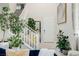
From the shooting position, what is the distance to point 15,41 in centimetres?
214

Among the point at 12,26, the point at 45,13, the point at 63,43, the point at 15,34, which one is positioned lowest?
the point at 63,43

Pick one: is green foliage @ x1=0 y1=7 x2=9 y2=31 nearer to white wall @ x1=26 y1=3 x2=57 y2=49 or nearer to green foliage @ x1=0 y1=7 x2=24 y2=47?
green foliage @ x1=0 y1=7 x2=24 y2=47

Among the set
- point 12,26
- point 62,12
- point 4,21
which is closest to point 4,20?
point 4,21

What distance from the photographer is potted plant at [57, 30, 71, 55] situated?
215cm

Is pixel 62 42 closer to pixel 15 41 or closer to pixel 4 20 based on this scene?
pixel 15 41

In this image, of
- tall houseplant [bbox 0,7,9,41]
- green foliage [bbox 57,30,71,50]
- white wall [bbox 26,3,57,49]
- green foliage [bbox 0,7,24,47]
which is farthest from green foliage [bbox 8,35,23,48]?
green foliage [bbox 57,30,71,50]

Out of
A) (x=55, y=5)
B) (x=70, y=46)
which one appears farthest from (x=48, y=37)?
(x=55, y=5)

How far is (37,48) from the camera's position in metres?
2.18

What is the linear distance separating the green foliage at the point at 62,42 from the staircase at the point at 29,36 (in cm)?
30

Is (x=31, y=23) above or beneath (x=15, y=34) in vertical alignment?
above

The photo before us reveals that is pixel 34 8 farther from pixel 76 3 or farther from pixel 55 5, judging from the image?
pixel 76 3

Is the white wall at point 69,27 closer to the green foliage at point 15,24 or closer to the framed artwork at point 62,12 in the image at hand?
the framed artwork at point 62,12

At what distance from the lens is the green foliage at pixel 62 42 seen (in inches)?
84.7

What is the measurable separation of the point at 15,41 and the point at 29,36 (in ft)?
0.68
